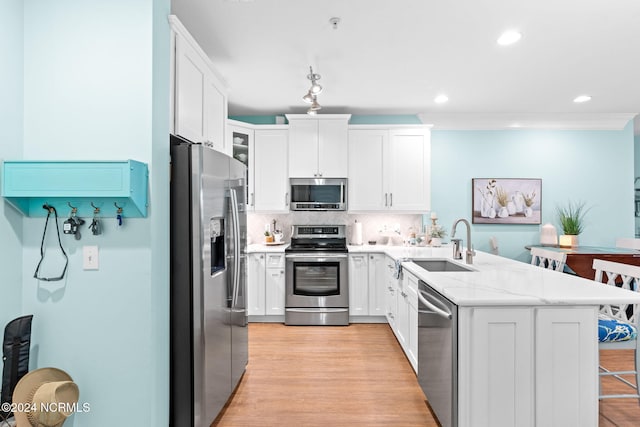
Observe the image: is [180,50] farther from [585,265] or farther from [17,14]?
[585,265]

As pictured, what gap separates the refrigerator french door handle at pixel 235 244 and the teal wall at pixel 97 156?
2.34 feet

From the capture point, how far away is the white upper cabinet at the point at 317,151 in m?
4.33

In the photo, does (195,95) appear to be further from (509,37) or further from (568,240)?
(568,240)

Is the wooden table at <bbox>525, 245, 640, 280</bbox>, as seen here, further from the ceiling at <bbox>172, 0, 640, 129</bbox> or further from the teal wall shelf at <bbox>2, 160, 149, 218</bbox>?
the teal wall shelf at <bbox>2, 160, 149, 218</bbox>

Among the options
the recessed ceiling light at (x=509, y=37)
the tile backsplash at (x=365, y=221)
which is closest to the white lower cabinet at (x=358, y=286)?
the tile backsplash at (x=365, y=221)

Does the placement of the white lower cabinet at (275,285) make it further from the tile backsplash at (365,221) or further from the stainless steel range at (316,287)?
the tile backsplash at (365,221)

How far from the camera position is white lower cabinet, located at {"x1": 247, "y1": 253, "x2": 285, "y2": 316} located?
415cm

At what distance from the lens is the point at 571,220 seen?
4.59 metres

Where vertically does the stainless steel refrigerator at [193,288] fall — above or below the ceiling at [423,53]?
below

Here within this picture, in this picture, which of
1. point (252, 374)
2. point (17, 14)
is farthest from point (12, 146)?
point (252, 374)

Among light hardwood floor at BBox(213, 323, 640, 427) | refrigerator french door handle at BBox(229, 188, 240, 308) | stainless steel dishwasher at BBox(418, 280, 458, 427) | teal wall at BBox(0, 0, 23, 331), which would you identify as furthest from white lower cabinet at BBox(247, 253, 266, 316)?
teal wall at BBox(0, 0, 23, 331)

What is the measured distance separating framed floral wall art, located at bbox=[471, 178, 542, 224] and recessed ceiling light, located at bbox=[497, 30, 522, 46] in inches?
94.4

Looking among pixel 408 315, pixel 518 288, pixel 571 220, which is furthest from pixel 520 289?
pixel 571 220

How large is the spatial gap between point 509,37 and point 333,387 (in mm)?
3062
